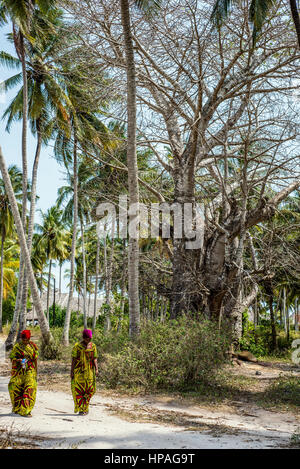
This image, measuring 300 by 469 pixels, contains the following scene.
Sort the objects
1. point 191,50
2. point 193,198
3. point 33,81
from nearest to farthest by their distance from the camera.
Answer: point 191,50 → point 193,198 → point 33,81

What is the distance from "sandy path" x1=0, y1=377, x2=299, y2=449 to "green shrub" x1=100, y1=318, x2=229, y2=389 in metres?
1.07

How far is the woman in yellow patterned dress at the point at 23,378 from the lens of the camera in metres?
7.01

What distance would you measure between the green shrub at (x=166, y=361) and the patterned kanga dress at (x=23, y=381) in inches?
128

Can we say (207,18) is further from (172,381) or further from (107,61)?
(172,381)

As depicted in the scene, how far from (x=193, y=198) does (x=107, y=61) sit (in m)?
4.94

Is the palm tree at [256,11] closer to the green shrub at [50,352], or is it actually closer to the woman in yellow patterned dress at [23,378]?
the woman in yellow patterned dress at [23,378]

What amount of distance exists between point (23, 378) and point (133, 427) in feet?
6.21

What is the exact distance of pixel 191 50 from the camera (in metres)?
13.5

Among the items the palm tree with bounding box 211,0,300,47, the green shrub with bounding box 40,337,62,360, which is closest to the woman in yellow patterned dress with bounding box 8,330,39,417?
the palm tree with bounding box 211,0,300,47

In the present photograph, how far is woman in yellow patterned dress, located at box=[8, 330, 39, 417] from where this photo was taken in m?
7.01

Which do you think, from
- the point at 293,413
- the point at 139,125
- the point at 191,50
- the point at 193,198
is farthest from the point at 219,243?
the point at 293,413

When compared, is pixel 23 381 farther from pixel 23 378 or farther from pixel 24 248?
pixel 24 248

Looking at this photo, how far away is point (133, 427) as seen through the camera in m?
6.47

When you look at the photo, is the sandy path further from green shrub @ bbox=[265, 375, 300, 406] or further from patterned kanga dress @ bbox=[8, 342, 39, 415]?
green shrub @ bbox=[265, 375, 300, 406]
